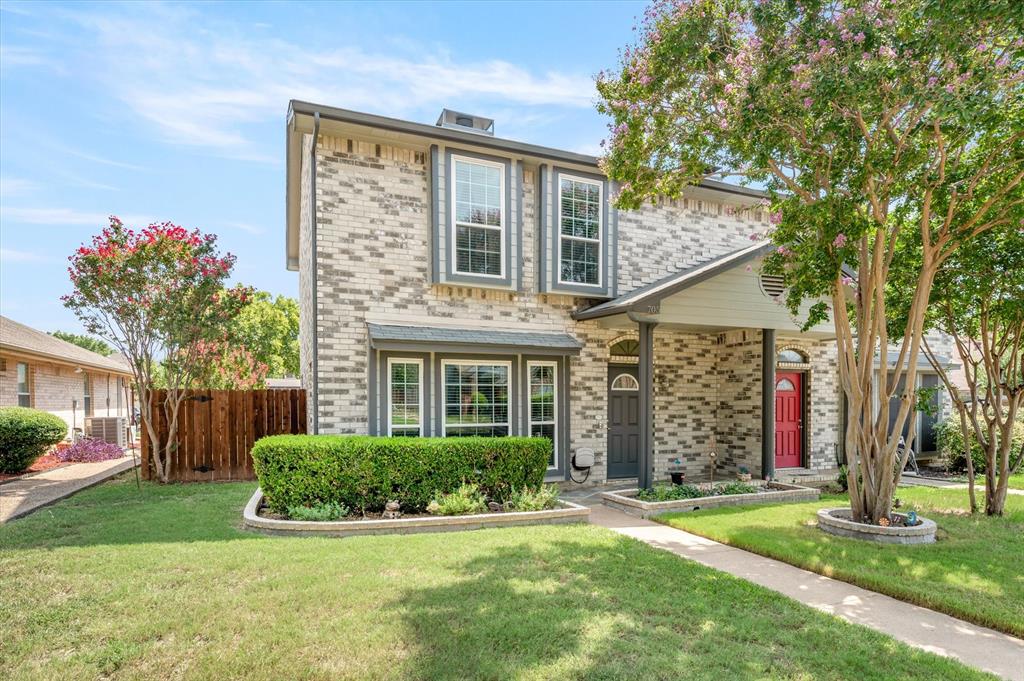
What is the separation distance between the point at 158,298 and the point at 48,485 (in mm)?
4312

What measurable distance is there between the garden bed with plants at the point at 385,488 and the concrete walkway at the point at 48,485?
3.95 meters

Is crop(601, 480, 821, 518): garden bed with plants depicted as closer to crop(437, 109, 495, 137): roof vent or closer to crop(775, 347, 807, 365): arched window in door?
crop(775, 347, 807, 365): arched window in door

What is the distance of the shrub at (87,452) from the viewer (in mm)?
15188

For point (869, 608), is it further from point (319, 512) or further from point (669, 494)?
point (319, 512)

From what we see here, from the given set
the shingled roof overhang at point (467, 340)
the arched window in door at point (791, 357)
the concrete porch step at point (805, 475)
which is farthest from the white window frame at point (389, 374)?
the arched window in door at point (791, 357)

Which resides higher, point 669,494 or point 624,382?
point 624,382

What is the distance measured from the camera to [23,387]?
16.6m

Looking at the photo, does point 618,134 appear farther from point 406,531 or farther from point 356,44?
point 406,531

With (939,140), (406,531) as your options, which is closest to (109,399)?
(406,531)

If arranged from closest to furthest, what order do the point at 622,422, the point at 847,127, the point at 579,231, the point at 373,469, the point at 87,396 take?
the point at 847,127
the point at 373,469
the point at 579,231
the point at 622,422
the point at 87,396

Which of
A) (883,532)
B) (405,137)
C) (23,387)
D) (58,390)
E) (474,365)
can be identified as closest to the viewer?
(883,532)

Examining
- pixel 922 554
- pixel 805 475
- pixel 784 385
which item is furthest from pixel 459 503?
pixel 784 385

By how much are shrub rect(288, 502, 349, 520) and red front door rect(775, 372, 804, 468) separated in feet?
33.0

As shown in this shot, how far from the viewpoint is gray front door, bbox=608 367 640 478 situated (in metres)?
11.6
